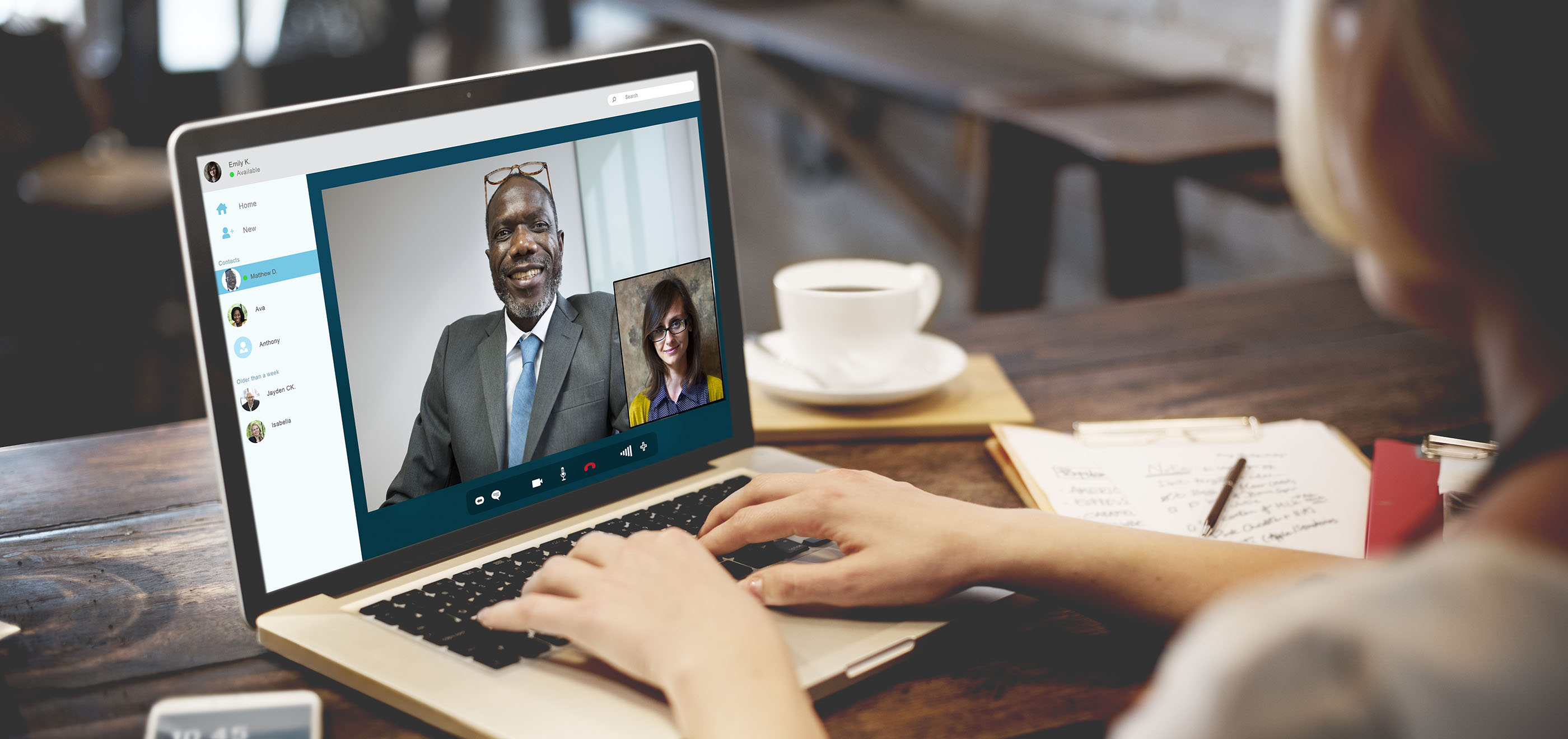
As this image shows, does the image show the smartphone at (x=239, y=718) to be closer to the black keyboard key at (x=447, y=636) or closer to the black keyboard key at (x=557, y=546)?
the black keyboard key at (x=447, y=636)

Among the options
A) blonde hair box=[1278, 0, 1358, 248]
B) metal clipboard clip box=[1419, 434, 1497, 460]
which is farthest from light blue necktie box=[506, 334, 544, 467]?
metal clipboard clip box=[1419, 434, 1497, 460]

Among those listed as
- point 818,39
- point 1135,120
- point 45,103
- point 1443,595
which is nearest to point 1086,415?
point 1443,595

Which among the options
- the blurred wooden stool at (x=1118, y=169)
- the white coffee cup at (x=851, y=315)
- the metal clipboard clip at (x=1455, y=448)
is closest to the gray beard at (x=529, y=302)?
the white coffee cup at (x=851, y=315)

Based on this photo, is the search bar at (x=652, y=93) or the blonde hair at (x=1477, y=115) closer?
the blonde hair at (x=1477, y=115)

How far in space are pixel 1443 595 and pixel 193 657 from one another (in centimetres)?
62

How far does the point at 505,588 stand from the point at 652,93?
1.14 feet

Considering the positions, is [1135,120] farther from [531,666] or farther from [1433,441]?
[531,666]

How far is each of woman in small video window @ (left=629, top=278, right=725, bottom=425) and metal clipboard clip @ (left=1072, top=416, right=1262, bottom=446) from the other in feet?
1.11

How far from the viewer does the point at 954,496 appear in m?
0.83

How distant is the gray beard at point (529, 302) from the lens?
26.5 inches

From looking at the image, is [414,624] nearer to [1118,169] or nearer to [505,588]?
[505,588]

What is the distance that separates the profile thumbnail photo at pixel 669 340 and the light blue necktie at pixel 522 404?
0.22 feet

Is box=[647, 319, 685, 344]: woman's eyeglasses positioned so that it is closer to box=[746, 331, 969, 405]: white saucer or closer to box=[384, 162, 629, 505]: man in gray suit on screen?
box=[384, 162, 629, 505]: man in gray suit on screen

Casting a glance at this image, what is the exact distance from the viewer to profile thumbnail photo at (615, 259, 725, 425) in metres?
0.74
